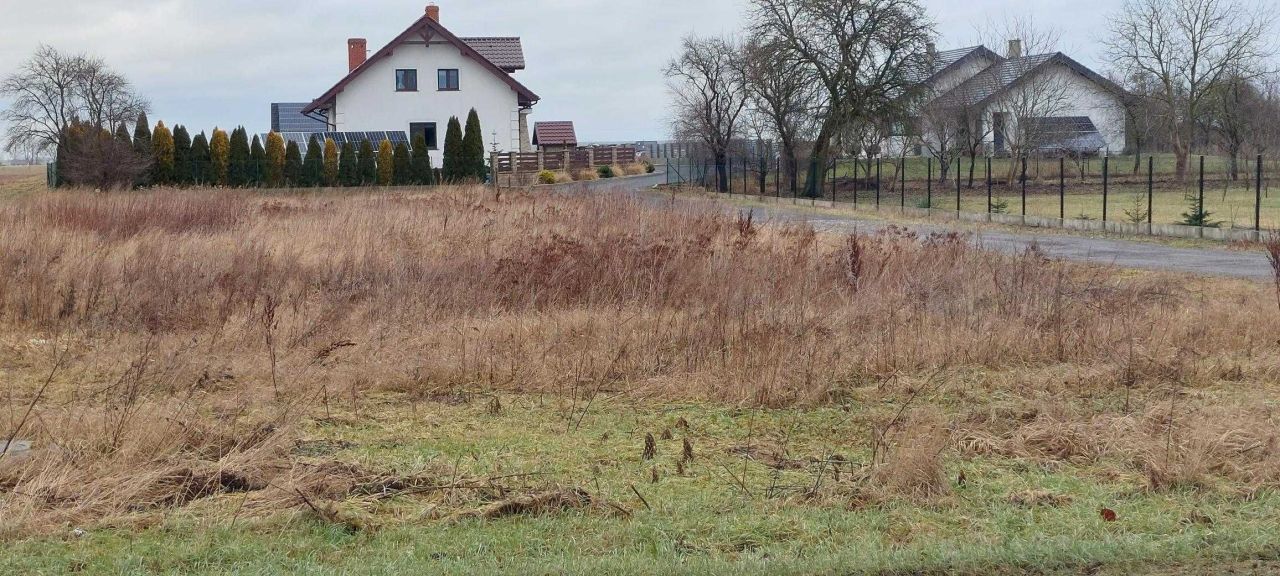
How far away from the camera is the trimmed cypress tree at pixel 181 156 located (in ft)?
152

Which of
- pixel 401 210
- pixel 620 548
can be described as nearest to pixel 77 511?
pixel 620 548

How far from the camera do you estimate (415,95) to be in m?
57.8

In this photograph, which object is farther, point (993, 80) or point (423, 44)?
point (993, 80)

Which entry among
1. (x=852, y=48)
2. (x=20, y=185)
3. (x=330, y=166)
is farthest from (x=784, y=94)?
(x=20, y=185)

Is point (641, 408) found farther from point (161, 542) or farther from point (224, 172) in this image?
point (224, 172)

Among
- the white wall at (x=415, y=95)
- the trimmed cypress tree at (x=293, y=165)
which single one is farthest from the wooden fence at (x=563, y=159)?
the trimmed cypress tree at (x=293, y=165)

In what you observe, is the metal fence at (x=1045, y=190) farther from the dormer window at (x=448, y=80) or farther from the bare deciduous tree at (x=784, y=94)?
the dormer window at (x=448, y=80)

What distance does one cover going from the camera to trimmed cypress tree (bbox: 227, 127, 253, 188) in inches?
1844

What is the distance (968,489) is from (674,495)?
1521 mm

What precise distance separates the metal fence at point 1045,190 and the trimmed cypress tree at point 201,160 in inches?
800

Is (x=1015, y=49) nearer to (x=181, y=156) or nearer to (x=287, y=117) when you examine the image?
(x=181, y=156)

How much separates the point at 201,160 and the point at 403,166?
776 cm

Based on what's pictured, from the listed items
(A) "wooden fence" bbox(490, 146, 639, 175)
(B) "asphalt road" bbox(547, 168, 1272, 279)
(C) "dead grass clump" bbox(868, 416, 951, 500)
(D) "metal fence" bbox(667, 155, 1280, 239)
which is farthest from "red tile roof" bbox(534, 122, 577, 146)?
(C) "dead grass clump" bbox(868, 416, 951, 500)

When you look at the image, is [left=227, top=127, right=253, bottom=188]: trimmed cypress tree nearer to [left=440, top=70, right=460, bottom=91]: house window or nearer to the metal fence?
[left=440, top=70, right=460, bottom=91]: house window
